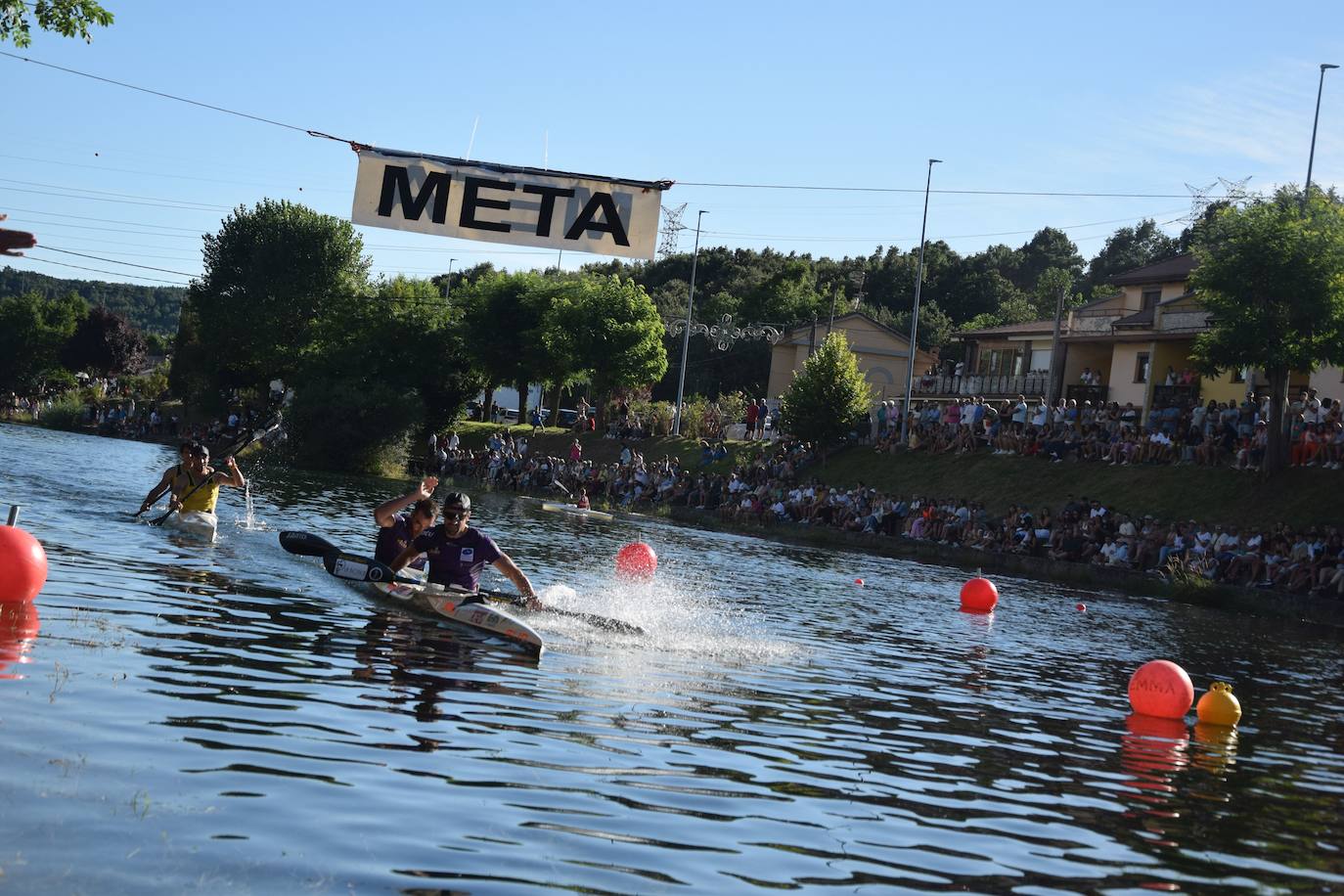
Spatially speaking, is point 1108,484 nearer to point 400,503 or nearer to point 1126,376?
point 1126,376

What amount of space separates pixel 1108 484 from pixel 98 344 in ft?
334

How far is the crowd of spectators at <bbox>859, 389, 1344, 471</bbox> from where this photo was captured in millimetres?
34281

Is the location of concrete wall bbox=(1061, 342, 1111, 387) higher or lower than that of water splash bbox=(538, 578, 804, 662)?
higher

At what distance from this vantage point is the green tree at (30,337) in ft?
A: 353

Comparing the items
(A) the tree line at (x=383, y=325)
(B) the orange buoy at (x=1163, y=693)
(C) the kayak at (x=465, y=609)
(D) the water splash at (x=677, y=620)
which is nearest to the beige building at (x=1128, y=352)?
(A) the tree line at (x=383, y=325)

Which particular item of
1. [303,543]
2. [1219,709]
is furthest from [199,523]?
[1219,709]

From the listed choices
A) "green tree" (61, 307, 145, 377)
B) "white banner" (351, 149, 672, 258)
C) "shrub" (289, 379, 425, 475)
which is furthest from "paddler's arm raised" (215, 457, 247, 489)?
"green tree" (61, 307, 145, 377)

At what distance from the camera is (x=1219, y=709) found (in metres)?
13.2

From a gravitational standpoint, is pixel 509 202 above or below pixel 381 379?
above

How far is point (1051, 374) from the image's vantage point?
164 feet

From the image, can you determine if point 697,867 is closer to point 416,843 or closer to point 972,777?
point 416,843

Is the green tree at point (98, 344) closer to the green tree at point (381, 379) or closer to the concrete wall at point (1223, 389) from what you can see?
the green tree at point (381, 379)

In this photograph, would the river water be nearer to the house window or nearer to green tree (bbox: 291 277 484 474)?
the house window

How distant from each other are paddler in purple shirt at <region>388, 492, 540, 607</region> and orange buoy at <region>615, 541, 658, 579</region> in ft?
23.2
